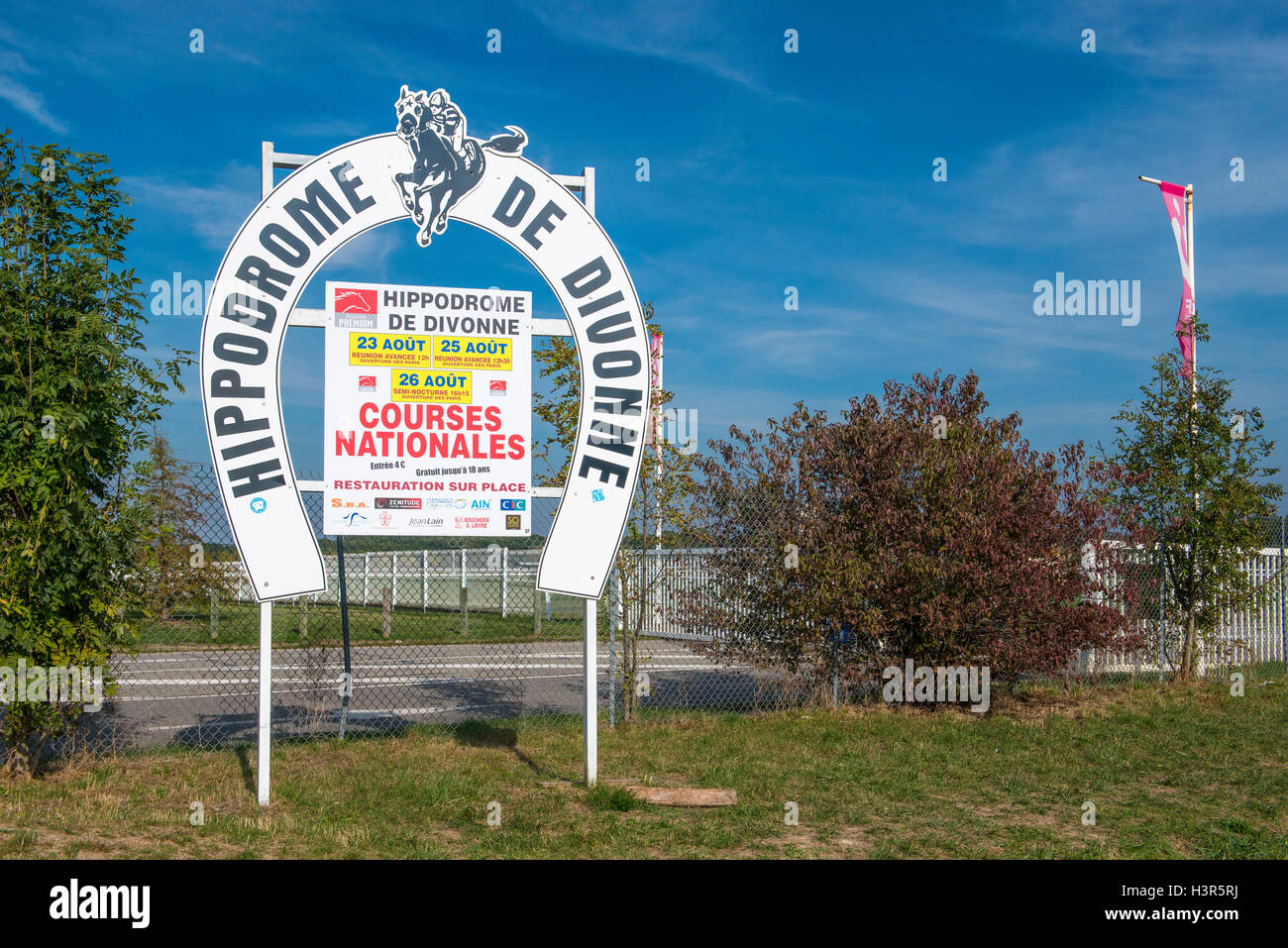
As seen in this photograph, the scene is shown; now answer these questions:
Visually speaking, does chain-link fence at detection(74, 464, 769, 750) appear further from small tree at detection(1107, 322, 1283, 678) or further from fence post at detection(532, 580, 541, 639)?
small tree at detection(1107, 322, 1283, 678)

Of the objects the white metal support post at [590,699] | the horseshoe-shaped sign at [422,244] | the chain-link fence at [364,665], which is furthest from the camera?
the chain-link fence at [364,665]

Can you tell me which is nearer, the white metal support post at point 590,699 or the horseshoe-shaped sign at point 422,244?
the horseshoe-shaped sign at point 422,244

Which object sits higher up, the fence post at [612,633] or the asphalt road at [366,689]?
the fence post at [612,633]

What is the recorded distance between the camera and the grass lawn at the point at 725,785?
5.58 meters

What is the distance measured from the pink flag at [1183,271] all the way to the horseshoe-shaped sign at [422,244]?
355 inches

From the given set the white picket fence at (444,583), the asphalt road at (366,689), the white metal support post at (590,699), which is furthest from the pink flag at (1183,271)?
the white picket fence at (444,583)

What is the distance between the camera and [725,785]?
7082 millimetres

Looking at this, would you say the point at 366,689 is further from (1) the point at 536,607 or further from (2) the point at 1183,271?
(2) the point at 1183,271

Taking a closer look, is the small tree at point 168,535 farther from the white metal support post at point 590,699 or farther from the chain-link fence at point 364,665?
the white metal support post at point 590,699

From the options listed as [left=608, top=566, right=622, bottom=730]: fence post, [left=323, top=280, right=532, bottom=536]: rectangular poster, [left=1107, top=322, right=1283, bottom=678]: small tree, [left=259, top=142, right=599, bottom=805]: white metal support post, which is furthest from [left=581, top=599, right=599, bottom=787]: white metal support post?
[left=1107, top=322, right=1283, bottom=678]: small tree

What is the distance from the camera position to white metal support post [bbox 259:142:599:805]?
6.43 meters

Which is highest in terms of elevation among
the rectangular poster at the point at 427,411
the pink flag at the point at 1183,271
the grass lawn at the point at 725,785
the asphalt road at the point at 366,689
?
the pink flag at the point at 1183,271

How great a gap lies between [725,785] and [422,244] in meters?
4.45

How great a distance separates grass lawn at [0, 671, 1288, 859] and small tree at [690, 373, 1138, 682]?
73 cm
